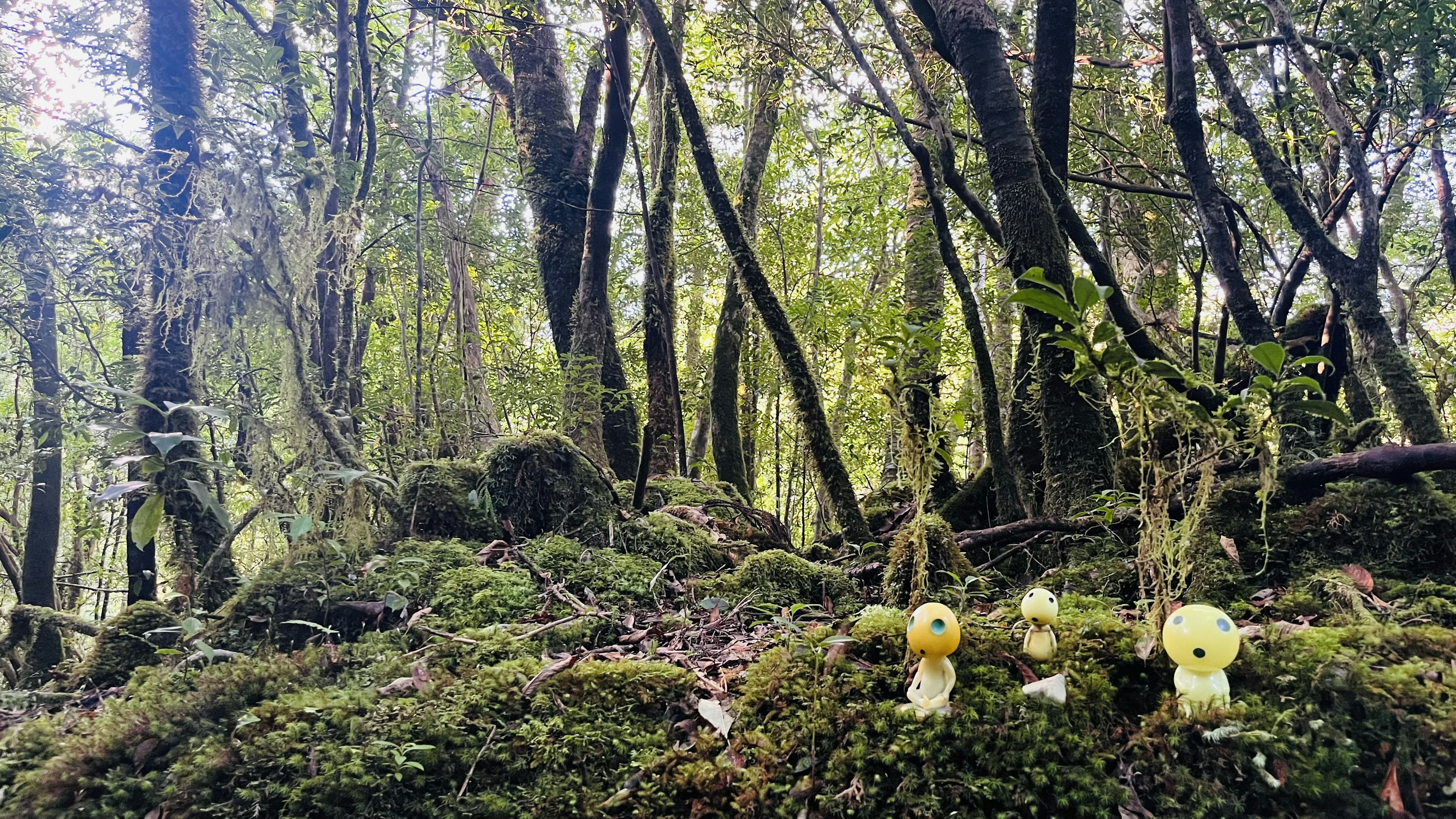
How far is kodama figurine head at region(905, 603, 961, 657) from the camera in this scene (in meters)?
1.55

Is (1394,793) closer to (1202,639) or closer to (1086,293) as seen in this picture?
(1202,639)

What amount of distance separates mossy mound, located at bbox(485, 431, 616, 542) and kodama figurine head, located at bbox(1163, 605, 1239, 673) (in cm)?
289

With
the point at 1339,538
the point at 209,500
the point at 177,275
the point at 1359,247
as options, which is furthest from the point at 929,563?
the point at 177,275

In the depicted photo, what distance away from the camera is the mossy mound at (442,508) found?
12.0ft

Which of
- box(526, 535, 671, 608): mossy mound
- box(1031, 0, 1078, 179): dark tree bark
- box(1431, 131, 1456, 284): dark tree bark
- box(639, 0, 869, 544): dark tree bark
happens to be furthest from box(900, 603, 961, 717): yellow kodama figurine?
box(1431, 131, 1456, 284): dark tree bark

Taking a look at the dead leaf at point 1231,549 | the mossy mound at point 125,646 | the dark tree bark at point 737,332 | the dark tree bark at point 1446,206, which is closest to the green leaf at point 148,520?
the mossy mound at point 125,646

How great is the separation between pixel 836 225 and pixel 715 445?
4.13 meters

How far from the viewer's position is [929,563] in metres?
2.53

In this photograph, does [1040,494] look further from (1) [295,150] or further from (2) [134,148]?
Result: (2) [134,148]

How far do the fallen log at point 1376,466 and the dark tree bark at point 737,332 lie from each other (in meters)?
4.99

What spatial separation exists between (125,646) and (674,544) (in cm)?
237

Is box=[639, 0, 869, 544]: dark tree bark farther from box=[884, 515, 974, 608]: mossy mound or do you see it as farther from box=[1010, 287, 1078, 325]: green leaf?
box=[1010, 287, 1078, 325]: green leaf

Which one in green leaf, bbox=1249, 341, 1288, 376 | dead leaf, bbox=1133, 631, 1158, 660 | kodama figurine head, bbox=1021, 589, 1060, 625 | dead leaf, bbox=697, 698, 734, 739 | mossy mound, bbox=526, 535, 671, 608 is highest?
green leaf, bbox=1249, 341, 1288, 376

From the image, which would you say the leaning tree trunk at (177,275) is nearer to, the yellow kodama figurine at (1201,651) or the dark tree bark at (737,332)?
the yellow kodama figurine at (1201,651)
